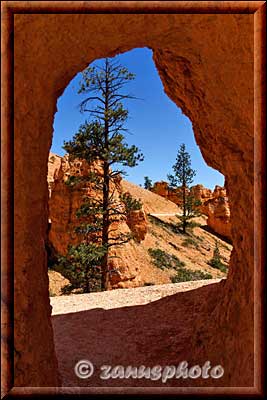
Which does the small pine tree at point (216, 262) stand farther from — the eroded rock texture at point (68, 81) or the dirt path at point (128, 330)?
the eroded rock texture at point (68, 81)

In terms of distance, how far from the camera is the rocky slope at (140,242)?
61.5 ft

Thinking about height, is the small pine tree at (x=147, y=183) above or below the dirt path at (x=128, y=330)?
above

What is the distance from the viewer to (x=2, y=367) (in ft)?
7.67

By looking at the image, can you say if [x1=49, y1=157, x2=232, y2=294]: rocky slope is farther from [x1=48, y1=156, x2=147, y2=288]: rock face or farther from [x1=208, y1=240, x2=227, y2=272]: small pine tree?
[x1=208, y1=240, x2=227, y2=272]: small pine tree

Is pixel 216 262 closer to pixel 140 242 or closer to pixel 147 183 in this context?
pixel 140 242

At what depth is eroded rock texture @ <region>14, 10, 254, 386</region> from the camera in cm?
263

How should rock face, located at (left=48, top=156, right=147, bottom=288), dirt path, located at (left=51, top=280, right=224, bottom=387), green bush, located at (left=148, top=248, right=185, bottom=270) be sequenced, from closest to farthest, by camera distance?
dirt path, located at (left=51, top=280, right=224, bottom=387) → rock face, located at (left=48, top=156, right=147, bottom=288) → green bush, located at (left=148, top=248, right=185, bottom=270)

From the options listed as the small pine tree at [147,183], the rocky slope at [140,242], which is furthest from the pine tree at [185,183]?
the small pine tree at [147,183]

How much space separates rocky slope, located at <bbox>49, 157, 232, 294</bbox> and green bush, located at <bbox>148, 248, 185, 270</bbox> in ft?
0.36

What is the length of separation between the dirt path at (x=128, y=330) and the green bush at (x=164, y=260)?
49.4 ft

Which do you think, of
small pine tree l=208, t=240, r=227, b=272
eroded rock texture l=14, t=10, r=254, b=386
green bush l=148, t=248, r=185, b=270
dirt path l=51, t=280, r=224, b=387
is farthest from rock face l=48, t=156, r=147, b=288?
eroded rock texture l=14, t=10, r=254, b=386

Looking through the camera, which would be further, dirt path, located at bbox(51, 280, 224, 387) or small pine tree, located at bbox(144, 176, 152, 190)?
small pine tree, located at bbox(144, 176, 152, 190)
